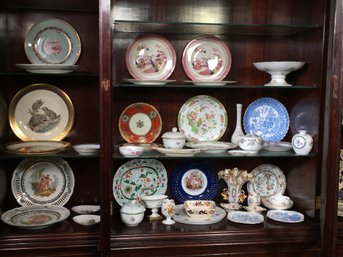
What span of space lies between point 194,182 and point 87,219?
59cm

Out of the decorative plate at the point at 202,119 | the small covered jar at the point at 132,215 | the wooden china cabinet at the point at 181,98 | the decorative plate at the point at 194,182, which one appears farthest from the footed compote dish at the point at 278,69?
the small covered jar at the point at 132,215

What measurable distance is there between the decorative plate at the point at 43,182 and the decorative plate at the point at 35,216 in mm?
73

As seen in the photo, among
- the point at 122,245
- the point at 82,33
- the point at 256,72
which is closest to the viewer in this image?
the point at 122,245

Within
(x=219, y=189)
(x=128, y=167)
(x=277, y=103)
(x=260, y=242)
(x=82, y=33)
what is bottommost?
(x=260, y=242)

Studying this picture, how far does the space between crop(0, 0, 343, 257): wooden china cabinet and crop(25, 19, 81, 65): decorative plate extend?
0.11 feet

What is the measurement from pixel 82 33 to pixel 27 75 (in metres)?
0.33

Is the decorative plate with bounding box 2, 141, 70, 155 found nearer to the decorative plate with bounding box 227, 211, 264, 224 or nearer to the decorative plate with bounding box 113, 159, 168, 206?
the decorative plate with bounding box 113, 159, 168, 206

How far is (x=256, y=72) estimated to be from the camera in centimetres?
213

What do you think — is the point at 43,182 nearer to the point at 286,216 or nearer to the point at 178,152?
the point at 178,152

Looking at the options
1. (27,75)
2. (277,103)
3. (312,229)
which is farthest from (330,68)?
(27,75)

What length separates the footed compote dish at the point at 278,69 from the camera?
75.7 inches

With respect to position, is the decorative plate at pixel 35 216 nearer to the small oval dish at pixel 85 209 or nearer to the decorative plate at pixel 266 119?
the small oval dish at pixel 85 209

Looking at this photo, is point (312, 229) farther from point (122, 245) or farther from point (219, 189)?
point (122, 245)

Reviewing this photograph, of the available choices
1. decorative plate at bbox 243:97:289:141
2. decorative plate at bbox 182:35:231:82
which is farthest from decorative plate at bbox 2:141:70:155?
decorative plate at bbox 243:97:289:141
